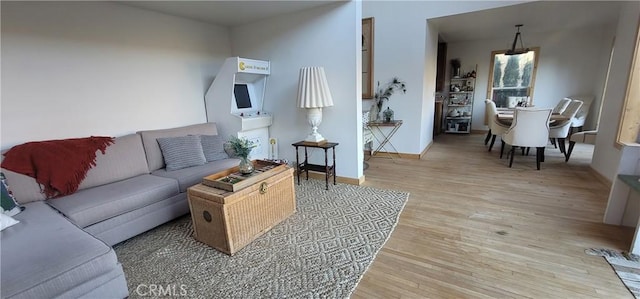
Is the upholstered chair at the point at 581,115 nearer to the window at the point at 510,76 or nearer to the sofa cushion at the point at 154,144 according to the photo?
the window at the point at 510,76

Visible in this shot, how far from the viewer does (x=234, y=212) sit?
6.36ft

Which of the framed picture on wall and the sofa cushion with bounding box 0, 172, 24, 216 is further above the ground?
the framed picture on wall

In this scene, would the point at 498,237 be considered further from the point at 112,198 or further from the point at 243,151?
the point at 112,198

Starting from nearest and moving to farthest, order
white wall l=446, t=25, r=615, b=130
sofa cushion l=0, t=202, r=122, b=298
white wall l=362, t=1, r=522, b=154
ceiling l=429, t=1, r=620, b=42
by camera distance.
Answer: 1. sofa cushion l=0, t=202, r=122, b=298
2. ceiling l=429, t=1, r=620, b=42
3. white wall l=362, t=1, r=522, b=154
4. white wall l=446, t=25, r=615, b=130

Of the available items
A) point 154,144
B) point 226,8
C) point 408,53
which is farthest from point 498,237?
point 226,8

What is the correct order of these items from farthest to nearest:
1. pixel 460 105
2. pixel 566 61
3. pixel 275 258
Result: pixel 460 105 → pixel 566 61 → pixel 275 258

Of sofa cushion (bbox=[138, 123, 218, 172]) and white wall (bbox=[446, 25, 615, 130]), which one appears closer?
sofa cushion (bbox=[138, 123, 218, 172])

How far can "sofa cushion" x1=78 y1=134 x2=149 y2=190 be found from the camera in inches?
89.6

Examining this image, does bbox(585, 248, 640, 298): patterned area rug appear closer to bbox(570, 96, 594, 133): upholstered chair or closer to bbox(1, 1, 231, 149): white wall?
bbox(1, 1, 231, 149): white wall

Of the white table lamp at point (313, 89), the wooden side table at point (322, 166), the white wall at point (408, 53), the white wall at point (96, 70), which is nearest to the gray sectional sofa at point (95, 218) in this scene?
the white wall at point (96, 70)

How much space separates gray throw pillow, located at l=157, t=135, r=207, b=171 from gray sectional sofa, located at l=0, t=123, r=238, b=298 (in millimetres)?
73

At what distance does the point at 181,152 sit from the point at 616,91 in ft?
16.1

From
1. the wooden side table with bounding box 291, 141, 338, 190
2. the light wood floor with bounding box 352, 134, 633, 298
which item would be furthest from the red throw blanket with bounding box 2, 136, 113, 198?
the light wood floor with bounding box 352, 134, 633, 298

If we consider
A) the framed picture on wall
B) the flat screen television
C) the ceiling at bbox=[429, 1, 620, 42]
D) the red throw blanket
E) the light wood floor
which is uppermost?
the ceiling at bbox=[429, 1, 620, 42]
